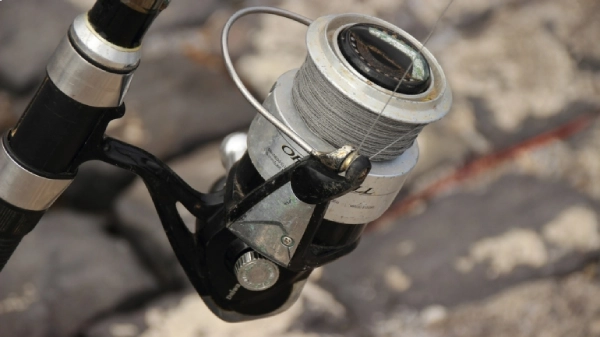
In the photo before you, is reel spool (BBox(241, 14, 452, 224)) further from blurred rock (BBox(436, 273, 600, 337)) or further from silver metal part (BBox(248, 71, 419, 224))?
blurred rock (BBox(436, 273, 600, 337))

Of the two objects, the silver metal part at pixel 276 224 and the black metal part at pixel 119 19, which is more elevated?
the black metal part at pixel 119 19

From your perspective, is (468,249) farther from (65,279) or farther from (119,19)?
(119,19)

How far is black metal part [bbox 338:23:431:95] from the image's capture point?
669 mm

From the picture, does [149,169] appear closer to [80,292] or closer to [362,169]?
[362,169]

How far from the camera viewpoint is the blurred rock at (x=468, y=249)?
72.9 inches

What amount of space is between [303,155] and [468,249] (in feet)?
4.46

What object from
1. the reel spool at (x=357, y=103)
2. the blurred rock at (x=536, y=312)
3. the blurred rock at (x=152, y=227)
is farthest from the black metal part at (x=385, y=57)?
the blurred rock at (x=536, y=312)

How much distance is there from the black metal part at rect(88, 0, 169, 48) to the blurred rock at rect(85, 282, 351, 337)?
1.05 metres

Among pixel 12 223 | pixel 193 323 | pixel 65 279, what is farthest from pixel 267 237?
pixel 65 279

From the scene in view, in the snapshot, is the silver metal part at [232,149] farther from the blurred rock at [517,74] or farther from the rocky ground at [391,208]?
the blurred rock at [517,74]

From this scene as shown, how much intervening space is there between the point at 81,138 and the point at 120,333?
93cm

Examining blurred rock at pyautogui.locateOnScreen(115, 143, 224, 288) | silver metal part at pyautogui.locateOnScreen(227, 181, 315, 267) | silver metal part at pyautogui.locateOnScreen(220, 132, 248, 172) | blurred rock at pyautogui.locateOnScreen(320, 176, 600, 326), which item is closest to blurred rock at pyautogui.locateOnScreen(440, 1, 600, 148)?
blurred rock at pyautogui.locateOnScreen(320, 176, 600, 326)

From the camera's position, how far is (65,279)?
5.23 ft

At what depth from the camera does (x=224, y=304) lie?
85 centimetres
